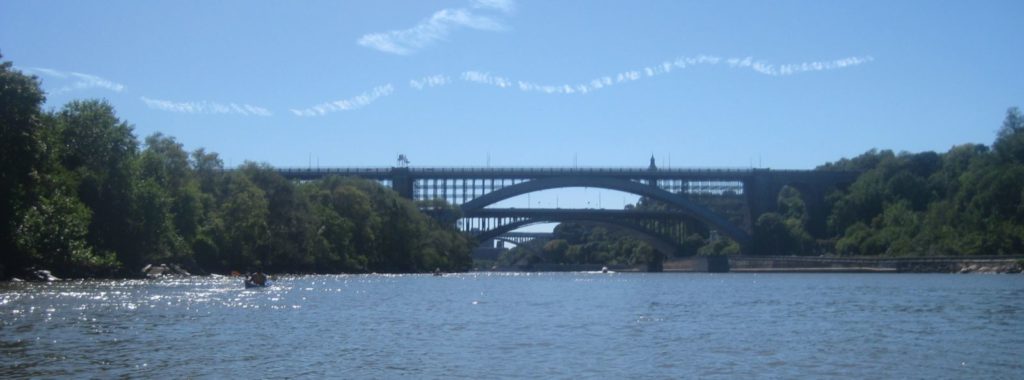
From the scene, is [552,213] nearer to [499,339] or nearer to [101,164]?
[101,164]

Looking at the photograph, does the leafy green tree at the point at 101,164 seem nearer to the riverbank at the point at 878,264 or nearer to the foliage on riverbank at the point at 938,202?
the riverbank at the point at 878,264

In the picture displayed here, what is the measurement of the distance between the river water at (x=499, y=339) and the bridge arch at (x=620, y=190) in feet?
295

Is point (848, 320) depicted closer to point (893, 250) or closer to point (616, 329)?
point (616, 329)

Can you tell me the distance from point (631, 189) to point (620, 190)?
84.4 inches

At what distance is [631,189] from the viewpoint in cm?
13150

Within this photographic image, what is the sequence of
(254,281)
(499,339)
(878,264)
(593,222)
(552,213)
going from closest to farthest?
(499,339) → (254,281) → (878,264) → (552,213) → (593,222)

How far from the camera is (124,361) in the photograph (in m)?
20.3

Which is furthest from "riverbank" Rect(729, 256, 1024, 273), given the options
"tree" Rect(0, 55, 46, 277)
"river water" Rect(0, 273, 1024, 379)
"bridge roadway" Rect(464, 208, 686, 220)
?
"tree" Rect(0, 55, 46, 277)

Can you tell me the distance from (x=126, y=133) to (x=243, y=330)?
39021 millimetres

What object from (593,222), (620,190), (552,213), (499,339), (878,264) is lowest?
(499,339)

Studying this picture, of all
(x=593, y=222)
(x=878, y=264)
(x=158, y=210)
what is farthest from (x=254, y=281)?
(x=593, y=222)

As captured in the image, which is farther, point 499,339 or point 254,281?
point 254,281

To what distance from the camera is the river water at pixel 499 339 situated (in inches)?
783

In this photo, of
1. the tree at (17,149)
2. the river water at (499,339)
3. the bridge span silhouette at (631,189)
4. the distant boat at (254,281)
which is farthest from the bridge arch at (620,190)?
the river water at (499,339)
